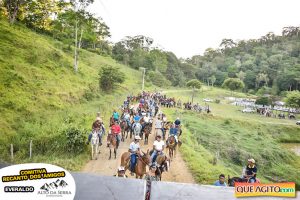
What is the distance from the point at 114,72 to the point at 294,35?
62.2 metres

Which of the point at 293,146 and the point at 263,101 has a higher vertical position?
the point at 263,101

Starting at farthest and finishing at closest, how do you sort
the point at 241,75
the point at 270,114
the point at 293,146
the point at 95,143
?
the point at 241,75, the point at 270,114, the point at 293,146, the point at 95,143

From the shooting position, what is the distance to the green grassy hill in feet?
37.5

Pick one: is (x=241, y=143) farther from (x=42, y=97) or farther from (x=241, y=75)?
(x=241, y=75)

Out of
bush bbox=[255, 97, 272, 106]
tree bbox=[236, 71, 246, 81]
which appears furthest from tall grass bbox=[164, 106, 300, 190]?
Result: tree bbox=[236, 71, 246, 81]

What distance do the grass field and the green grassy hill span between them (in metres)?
5.39

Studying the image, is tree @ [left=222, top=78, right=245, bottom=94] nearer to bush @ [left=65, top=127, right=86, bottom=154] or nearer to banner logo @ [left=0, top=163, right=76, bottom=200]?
bush @ [left=65, top=127, right=86, bottom=154]

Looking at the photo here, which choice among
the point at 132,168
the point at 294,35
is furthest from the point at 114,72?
the point at 294,35

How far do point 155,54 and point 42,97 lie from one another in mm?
25846

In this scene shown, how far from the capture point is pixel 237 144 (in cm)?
2141

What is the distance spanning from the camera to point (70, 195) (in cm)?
228

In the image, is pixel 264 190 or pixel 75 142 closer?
pixel 264 190

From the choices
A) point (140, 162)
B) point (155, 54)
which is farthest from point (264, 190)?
point (155, 54)

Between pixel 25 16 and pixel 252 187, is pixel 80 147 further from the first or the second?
pixel 25 16
